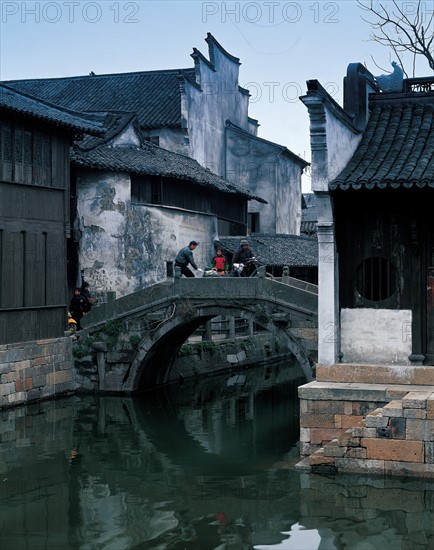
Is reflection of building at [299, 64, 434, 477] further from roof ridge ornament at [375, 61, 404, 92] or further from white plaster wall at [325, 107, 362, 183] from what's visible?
roof ridge ornament at [375, 61, 404, 92]

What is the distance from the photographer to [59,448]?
56.4 ft

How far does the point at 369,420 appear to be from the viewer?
13023 mm

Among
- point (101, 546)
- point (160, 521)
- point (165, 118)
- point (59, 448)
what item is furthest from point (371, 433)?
point (165, 118)

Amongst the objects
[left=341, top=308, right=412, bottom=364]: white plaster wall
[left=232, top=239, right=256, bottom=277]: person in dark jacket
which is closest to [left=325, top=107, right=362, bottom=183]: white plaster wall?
[left=341, top=308, right=412, bottom=364]: white plaster wall

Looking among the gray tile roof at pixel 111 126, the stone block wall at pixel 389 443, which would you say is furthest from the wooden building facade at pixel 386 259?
the gray tile roof at pixel 111 126

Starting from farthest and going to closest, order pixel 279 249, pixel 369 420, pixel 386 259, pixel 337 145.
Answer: pixel 279 249 < pixel 386 259 < pixel 337 145 < pixel 369 420

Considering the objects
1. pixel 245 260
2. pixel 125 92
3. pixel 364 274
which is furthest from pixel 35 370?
pixel 125 92

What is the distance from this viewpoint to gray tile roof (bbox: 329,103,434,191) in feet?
45.7

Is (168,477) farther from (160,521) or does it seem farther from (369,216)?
(369,216)

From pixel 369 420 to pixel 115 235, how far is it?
54.0ft

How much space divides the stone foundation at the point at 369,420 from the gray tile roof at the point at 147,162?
47.7 ft

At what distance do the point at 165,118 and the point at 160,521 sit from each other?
82.4ft

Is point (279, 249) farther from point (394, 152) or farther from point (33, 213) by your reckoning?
point (394, 152)

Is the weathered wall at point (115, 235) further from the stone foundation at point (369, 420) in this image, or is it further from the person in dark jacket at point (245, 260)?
the stone foundation at point (369, 420)
